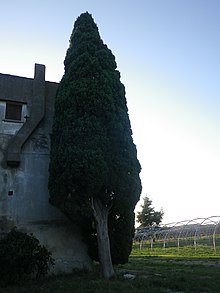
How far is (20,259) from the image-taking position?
977 cm

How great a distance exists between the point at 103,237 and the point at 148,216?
38.7 meters

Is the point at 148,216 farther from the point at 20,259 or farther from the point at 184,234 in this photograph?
the point at 20,259

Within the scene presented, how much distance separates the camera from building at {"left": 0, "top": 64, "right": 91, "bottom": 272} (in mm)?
11891

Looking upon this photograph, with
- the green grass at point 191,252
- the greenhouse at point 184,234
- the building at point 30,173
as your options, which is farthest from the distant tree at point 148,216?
the building at point 30,173

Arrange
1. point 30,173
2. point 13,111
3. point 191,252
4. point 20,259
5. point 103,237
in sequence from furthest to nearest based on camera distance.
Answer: point 191,252, point 13,111, point 30,173, point 103,237, point 20,259

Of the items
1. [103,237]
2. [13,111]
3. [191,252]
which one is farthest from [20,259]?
[191,252]

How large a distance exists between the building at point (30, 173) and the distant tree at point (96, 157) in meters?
0.93

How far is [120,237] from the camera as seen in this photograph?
1168 cm

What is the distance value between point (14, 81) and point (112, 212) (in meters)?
6.61

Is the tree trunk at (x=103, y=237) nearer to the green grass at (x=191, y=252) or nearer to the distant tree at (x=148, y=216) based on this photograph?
the green grass at (x=191, y=252)

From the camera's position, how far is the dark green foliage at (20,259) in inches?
383

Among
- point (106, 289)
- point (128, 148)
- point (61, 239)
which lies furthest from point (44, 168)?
point (106, 289)

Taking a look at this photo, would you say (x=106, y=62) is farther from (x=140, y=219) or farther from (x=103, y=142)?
(x=140, y=219)

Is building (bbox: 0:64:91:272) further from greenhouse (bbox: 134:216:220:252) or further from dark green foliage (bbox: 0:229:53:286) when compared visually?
greenhouse (bbox: 134:216:220:252)
